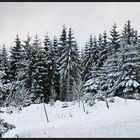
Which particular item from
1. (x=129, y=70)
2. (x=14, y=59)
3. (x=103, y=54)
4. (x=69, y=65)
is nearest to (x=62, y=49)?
(x=69, y=65)

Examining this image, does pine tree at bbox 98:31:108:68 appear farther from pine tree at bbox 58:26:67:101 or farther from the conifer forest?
pine tree at bbox 58:26:67:101

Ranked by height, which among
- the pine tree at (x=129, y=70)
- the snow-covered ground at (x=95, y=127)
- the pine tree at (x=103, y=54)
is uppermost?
the pine tree at (x=103, y=54)

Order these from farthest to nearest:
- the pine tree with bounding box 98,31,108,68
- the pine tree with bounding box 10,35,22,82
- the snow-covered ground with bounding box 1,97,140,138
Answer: the pine tree with bounding box 10,35,22,82, the pine tree with bounding box 98,31,108,68, the snow-covered ground with bounding box 1,97,140,138

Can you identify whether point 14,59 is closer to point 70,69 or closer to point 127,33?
point 70,69

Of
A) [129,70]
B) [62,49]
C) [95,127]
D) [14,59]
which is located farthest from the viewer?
[62,49]

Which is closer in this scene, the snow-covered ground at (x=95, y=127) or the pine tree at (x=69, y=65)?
the snow-covered ground at (x=95, y=127)

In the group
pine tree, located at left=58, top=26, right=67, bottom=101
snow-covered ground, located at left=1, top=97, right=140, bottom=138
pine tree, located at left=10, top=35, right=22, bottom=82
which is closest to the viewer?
snow-covered ground, located at left=1, top=97, right=140, bottom=138

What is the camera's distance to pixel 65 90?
52.2 metres

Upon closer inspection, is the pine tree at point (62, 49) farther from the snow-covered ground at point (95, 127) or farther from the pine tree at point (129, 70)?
the snow-covered ground at point (95, 127)

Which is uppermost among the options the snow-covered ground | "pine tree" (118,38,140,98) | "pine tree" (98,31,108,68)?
"pine tree" (98,31,108,68)

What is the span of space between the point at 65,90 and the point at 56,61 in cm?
522

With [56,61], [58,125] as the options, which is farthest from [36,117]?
[56,61]

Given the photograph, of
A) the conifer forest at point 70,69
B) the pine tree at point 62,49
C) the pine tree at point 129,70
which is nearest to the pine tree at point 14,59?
the conifer forest at point 70,69

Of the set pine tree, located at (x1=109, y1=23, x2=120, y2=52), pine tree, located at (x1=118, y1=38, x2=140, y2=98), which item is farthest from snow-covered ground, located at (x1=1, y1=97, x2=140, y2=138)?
pine tree, located at (x1=109, y1=23, x2=120, y2=52)
